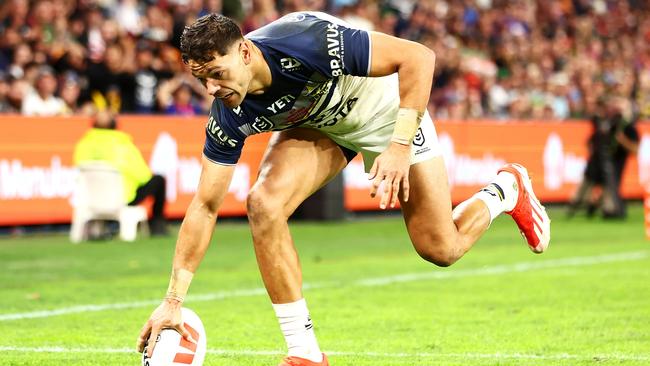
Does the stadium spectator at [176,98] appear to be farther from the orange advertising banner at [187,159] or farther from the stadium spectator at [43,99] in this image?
the stadium spectator at [43,99]

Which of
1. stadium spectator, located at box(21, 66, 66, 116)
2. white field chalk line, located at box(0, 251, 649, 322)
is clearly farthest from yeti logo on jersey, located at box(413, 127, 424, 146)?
stadium spectator, located at box(21, 66, 66, 116)

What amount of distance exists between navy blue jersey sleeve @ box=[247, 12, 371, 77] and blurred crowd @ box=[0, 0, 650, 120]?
10.7m

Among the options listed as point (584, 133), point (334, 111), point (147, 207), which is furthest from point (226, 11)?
point (334, 111)

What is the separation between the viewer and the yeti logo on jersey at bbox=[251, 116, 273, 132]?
648 cm

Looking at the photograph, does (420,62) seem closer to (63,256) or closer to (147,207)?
(63,256)

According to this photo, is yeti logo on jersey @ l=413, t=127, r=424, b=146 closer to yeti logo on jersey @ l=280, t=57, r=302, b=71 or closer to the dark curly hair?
yeti logo on jersey @ l=280, t=57, r=302, b=71

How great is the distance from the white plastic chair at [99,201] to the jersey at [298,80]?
371 inches

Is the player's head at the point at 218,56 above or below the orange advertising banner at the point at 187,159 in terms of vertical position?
above

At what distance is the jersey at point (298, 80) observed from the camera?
6.18 m

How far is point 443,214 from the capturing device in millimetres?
7250

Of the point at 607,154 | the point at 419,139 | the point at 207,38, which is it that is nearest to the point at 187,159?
the point at 607,154

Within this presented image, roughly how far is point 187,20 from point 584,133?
8505mm

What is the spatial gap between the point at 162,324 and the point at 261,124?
1.18 meters

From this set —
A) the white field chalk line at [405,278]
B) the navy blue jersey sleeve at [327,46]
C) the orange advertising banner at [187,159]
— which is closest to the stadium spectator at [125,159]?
the orange advertising banner at [187,159]
